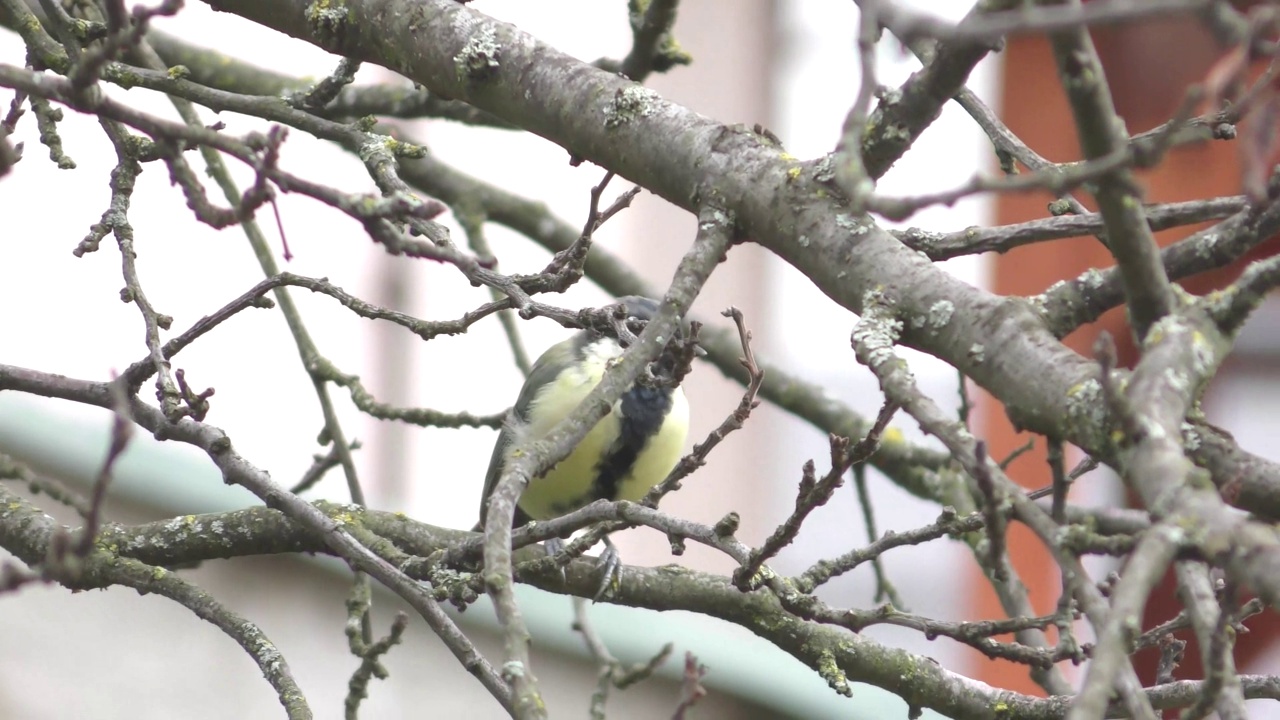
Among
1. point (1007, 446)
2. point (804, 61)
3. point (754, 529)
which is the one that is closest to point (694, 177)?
point (1007, 446)

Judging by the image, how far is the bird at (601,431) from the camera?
8.87 feet

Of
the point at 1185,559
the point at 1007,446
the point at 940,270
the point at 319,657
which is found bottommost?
the point at 1185,559

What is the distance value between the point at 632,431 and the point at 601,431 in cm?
7

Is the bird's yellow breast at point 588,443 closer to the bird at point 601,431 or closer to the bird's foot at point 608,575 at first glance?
the bird at point 601,431

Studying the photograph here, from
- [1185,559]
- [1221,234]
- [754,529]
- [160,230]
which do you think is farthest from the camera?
[754,529]

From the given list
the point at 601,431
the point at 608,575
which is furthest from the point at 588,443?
the point at 608,575

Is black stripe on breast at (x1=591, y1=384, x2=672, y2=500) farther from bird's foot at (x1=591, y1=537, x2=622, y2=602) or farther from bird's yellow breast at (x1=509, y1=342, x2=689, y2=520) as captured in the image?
bird's foot at (x1=591, y1=537, x2=622, y2=602)

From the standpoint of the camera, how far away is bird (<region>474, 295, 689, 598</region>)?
8.87 ft

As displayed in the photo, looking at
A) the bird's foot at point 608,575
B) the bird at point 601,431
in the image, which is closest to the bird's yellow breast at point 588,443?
the bird at point 601,431

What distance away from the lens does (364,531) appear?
173 cm

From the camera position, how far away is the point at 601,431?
8.81 feet

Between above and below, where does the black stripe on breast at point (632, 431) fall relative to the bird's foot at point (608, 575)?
above

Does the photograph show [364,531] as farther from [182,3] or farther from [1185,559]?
[1185,559]

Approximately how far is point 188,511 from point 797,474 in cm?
362
